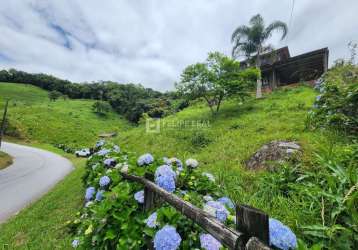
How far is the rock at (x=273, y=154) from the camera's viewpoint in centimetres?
359

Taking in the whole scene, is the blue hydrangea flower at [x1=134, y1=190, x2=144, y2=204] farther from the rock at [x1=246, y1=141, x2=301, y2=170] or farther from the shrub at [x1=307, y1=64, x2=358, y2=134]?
the shrub at [x1=307, y1=64, x2=358, y2=134]

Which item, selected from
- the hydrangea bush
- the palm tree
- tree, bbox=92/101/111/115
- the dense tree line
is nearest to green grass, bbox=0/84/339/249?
the hydrangea bush

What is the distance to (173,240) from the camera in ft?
4.17

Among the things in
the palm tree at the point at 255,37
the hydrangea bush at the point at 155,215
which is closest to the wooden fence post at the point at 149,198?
the hydrangea bush at the point at 155,215

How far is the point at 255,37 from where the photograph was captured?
14039 millimetres

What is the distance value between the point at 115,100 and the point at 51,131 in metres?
21.2

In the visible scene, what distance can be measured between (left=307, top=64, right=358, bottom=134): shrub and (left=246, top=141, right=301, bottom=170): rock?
32.0 inches

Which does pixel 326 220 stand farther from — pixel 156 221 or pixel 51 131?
pixel 51 131

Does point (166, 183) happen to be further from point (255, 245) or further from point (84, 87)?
point (84, 87)

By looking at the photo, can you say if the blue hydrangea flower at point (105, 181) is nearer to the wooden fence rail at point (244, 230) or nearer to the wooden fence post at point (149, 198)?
the wooden fence post at point (149, 198)

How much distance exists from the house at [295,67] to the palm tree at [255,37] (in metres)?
1.21

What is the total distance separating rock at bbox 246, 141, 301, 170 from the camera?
11.8ft

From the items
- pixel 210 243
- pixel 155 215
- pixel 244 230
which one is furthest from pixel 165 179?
pixel 244 230

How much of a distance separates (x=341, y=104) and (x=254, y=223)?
3741 millimetres
